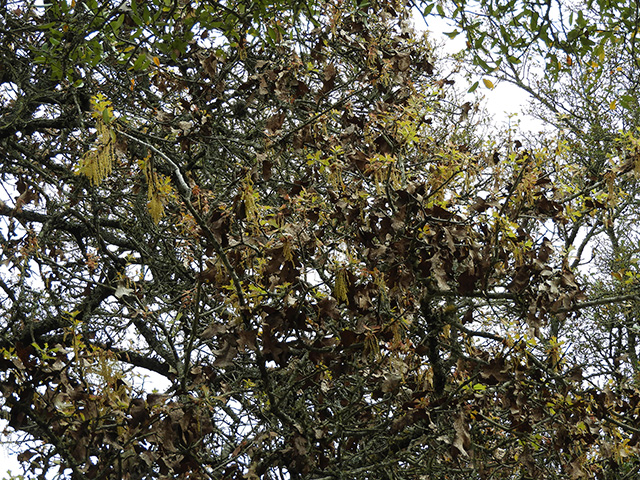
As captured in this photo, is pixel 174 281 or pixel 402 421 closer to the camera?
pixel 402 421

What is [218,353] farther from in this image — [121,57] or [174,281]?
[174,281]

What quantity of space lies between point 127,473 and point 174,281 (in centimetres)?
306

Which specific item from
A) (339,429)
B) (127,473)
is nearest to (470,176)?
(339,429)

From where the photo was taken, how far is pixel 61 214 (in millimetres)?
6230

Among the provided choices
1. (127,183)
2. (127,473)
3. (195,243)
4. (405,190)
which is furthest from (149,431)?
(127,183)

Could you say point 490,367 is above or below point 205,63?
below

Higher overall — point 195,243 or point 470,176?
point 195,243

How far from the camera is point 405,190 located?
377 centimetres

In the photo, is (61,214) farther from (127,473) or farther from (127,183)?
(127,473)

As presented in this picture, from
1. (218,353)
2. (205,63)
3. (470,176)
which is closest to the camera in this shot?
(218,353)

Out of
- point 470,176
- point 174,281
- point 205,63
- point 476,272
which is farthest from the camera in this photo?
point 174,281

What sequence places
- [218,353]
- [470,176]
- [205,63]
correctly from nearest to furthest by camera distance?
[218,353], [470,176], [205,63]

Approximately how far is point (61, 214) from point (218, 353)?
10.9 feet

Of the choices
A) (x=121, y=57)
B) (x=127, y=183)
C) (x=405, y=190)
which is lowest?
(x=405, y=190)
